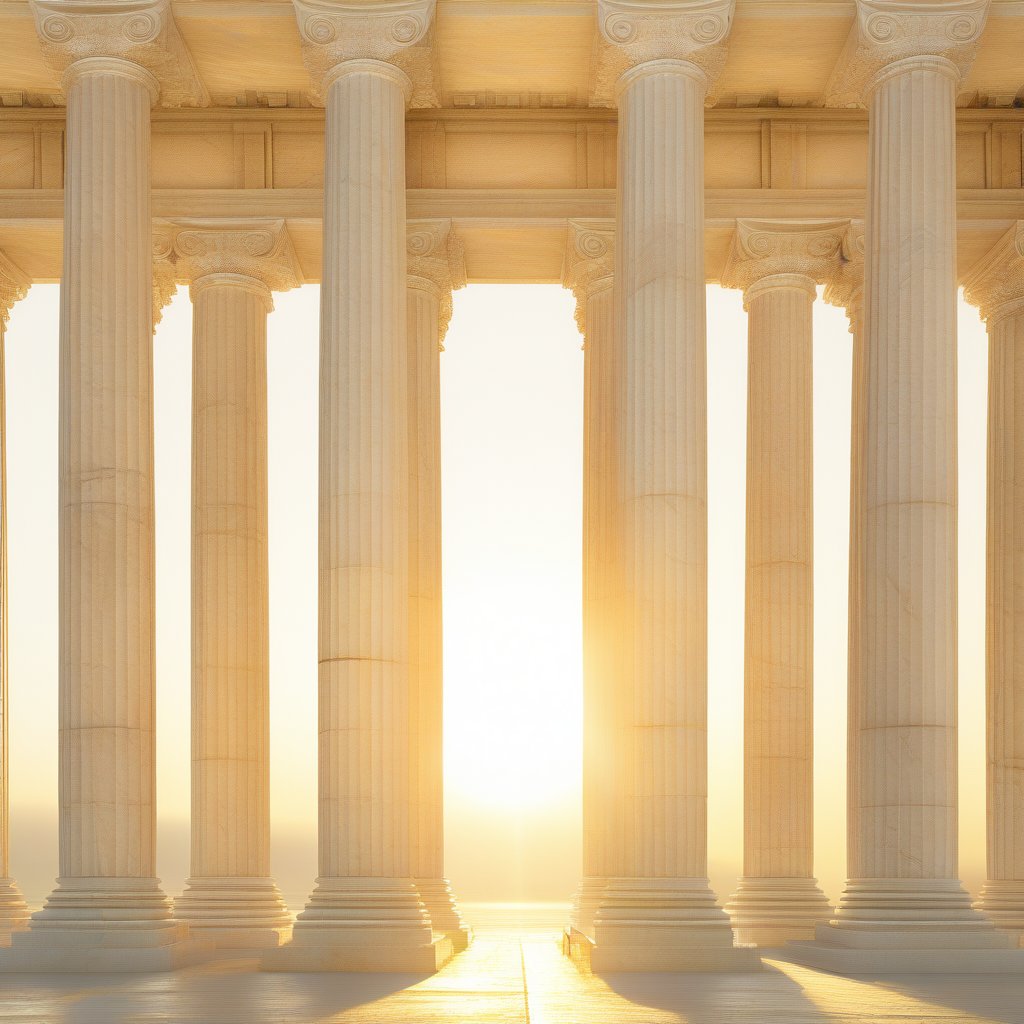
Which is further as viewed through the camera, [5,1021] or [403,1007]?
[403,1007]

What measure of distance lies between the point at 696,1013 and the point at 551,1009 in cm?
1556

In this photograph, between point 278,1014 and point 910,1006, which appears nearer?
point 278,1014

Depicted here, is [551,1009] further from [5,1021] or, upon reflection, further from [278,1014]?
[5,1021]

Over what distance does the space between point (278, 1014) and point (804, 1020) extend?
53.3m

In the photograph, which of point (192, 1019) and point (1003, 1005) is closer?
point (192, 1019)

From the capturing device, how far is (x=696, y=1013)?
186 metres

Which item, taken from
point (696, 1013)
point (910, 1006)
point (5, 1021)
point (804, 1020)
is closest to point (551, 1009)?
point (696, 1013)

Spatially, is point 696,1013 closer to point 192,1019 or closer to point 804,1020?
point 804,1020

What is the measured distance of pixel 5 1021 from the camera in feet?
573

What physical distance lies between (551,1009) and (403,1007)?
16.4 m

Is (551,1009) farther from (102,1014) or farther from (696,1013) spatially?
(102,1014)

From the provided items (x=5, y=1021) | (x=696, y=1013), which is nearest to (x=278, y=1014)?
(x=5, y=1021)

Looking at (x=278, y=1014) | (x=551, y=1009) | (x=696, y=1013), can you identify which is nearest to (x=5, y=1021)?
(x=278, y=1014)

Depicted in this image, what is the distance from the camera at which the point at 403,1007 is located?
635 ft
